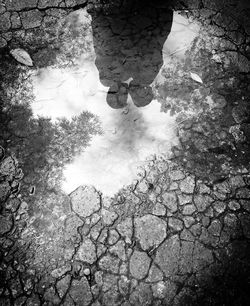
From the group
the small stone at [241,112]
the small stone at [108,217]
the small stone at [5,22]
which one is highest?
the small stone at [5,22]

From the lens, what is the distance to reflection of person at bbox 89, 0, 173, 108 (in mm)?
2805

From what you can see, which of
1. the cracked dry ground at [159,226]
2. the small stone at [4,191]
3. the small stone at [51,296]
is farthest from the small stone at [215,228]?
the small stone at [4,191]

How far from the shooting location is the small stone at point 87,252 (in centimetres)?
206

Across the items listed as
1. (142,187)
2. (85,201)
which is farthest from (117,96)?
(85,201)

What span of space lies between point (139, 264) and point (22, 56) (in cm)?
265

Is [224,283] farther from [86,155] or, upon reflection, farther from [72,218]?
[86,155]

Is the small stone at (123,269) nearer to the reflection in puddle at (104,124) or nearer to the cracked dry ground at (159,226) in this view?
the cracked dry ground at (159,226)

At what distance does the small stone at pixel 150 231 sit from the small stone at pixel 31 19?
273 cm

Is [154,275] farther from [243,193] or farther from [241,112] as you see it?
[241,112]

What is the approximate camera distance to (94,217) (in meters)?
2.23

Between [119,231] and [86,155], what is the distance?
2.72ft

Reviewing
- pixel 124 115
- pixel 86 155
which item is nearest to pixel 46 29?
pixel 124 115

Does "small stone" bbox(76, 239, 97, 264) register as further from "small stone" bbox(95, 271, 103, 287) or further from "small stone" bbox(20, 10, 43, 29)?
"small stone" bbox(20, 10, 43, 29)

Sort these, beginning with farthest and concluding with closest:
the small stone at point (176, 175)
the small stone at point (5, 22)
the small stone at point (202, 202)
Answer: the small stone at point (5, 22) < the small stone at point (176, 175) < the small stone at point (202, 202)
